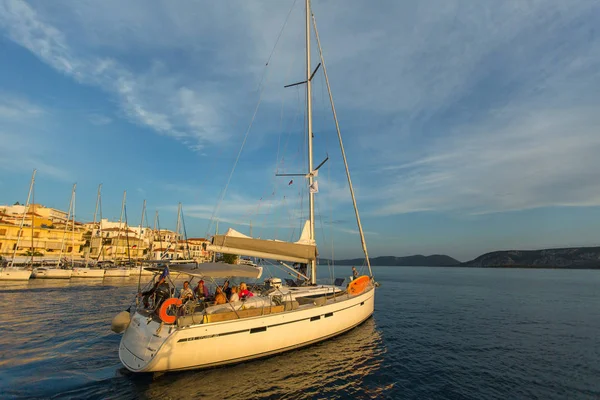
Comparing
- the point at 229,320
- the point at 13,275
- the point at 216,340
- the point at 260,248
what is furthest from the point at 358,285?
the point at 13,275

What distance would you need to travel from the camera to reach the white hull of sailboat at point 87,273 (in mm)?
44106

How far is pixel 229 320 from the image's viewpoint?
9.65 metres

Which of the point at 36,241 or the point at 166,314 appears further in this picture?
the point at 36,241

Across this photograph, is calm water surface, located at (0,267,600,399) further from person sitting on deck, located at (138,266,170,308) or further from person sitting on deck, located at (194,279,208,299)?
person sitting on deck, located at (194,279,208,299)

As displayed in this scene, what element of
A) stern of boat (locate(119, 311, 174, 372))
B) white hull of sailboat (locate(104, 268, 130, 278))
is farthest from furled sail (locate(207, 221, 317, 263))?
white hull of sailboat (locate(104, 268, 130, 278))

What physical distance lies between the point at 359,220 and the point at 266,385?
12.3 metres

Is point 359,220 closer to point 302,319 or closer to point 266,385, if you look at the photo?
point 302,319

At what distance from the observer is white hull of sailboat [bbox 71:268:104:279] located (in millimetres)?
44106

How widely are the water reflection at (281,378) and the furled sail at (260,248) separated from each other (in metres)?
4.24

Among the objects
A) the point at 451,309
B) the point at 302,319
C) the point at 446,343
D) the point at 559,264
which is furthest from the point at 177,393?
the point at 559,264

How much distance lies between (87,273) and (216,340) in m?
47.3

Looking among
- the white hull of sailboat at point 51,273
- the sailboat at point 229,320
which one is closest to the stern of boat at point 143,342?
the sailboat at point 229,320

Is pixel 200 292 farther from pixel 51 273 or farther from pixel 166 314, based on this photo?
pixel 51 273

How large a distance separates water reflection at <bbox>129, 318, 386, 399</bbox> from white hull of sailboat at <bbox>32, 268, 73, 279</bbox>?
144 ft
